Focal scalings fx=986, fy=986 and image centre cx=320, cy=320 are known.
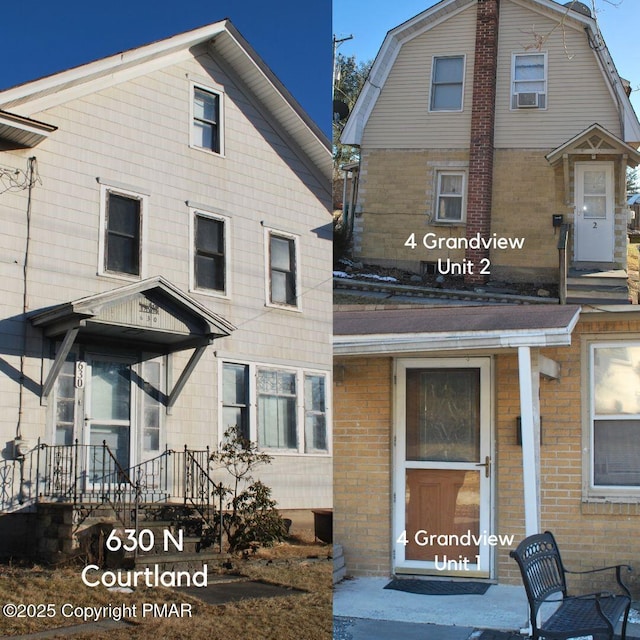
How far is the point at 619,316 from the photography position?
3.94 meters

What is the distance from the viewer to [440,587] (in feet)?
13.8

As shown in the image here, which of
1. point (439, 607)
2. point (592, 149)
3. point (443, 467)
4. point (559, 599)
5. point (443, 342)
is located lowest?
point (439, 607)

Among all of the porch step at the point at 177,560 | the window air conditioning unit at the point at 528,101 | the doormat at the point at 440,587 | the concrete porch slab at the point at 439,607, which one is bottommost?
the concrete porch slab at the point at 439,607

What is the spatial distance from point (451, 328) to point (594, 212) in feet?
2.50

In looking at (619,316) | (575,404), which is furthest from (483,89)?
(575,404)

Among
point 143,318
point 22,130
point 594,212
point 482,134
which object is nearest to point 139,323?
point 143,318

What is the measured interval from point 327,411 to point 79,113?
145 centimetres

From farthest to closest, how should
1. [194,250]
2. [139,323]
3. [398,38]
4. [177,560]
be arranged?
[398,38], [194,250], [177,560], [139,323]

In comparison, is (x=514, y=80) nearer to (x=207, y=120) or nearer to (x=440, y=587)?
(x=207, y=120)

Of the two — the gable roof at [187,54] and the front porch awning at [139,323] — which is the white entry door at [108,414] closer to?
the front porch awning at [139,323]

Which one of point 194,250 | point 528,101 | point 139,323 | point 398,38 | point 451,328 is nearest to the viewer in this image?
point 139,323

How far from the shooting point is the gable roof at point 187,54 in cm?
327

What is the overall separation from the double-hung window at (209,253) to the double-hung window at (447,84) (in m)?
0.96

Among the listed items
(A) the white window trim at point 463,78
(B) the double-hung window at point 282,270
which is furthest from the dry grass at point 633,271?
(B) the double-hung window at point 282,270
